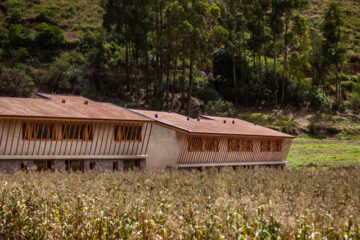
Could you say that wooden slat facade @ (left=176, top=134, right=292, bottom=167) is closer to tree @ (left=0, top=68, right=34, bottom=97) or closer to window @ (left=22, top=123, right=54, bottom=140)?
window @ (left=22, top=123, right=54, bottom=140)

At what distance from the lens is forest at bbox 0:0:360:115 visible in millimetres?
48094

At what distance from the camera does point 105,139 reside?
24.8 metres

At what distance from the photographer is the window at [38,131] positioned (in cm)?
2206

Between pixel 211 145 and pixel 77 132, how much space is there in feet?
30.2

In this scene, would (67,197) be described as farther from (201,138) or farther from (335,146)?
(335,146)

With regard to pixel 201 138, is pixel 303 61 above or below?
above

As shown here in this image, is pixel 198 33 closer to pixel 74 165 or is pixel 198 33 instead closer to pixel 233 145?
pixel 233 145

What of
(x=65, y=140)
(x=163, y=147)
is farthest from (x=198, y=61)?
(x=65, y=140)

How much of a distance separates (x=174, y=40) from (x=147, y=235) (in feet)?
140

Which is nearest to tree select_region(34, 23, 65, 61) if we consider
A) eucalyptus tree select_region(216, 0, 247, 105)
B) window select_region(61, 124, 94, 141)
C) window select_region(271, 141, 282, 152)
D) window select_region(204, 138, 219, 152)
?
eucalyptus tree select_region(216, 0, 247, 105)

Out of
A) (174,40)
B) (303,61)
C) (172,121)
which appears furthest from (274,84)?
(172,121)

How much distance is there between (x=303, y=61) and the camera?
52.2 m

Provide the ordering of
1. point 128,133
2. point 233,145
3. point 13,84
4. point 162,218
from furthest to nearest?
point 13,84 → point 233,145 → point 128,133 → point 162,218

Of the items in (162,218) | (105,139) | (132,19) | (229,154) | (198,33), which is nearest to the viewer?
(162,218)
